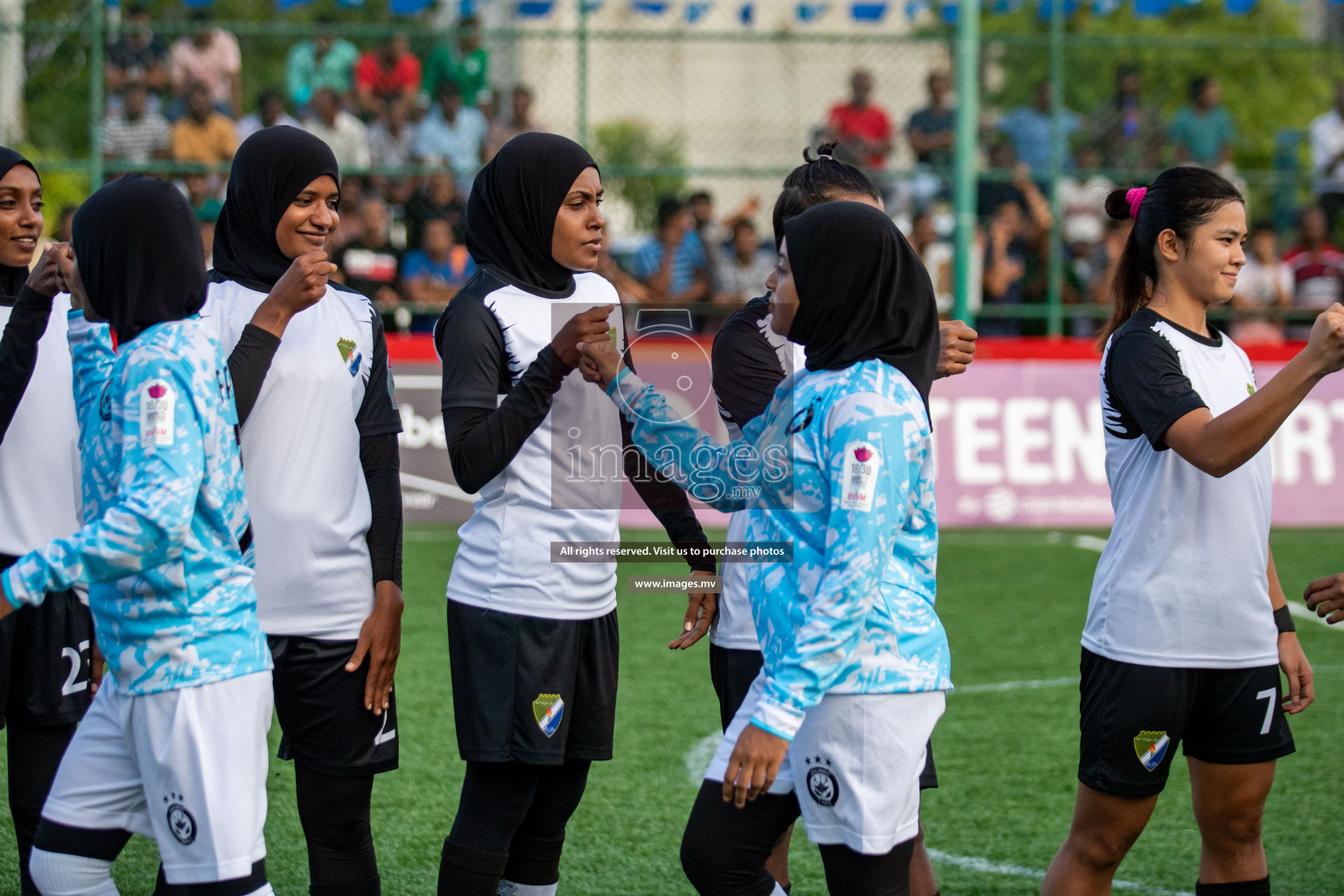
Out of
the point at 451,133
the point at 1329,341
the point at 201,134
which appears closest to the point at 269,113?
the point at 201,134

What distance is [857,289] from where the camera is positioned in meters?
2.92

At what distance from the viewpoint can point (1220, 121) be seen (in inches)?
579

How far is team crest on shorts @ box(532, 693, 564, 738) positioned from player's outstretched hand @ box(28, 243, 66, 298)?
1526mm

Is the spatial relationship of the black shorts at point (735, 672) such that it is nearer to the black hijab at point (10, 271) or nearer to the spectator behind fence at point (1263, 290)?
the black hijab at point (10, 271)

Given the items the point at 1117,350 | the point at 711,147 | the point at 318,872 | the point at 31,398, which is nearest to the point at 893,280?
the point at 1117,350

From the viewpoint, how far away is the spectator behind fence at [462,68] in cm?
1343

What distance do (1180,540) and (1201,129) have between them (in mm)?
12246

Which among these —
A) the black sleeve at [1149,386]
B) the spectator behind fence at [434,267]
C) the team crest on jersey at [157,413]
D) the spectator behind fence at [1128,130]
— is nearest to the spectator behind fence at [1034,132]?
the spectator behind fence at [1128,130]

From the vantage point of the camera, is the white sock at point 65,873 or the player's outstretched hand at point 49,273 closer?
the white sock at point 65,873

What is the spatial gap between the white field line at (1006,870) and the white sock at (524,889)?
57.5 inches

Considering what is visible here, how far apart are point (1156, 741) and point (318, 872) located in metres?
2.02

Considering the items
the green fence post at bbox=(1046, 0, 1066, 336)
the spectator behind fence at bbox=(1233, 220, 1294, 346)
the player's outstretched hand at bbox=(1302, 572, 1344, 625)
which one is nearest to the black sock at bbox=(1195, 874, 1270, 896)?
the player's outstretched hand at bbox=(1302, 572, 1344, 625)

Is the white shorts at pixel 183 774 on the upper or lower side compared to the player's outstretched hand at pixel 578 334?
lower

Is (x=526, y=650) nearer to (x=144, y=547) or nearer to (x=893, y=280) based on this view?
(x=144, y=547)
